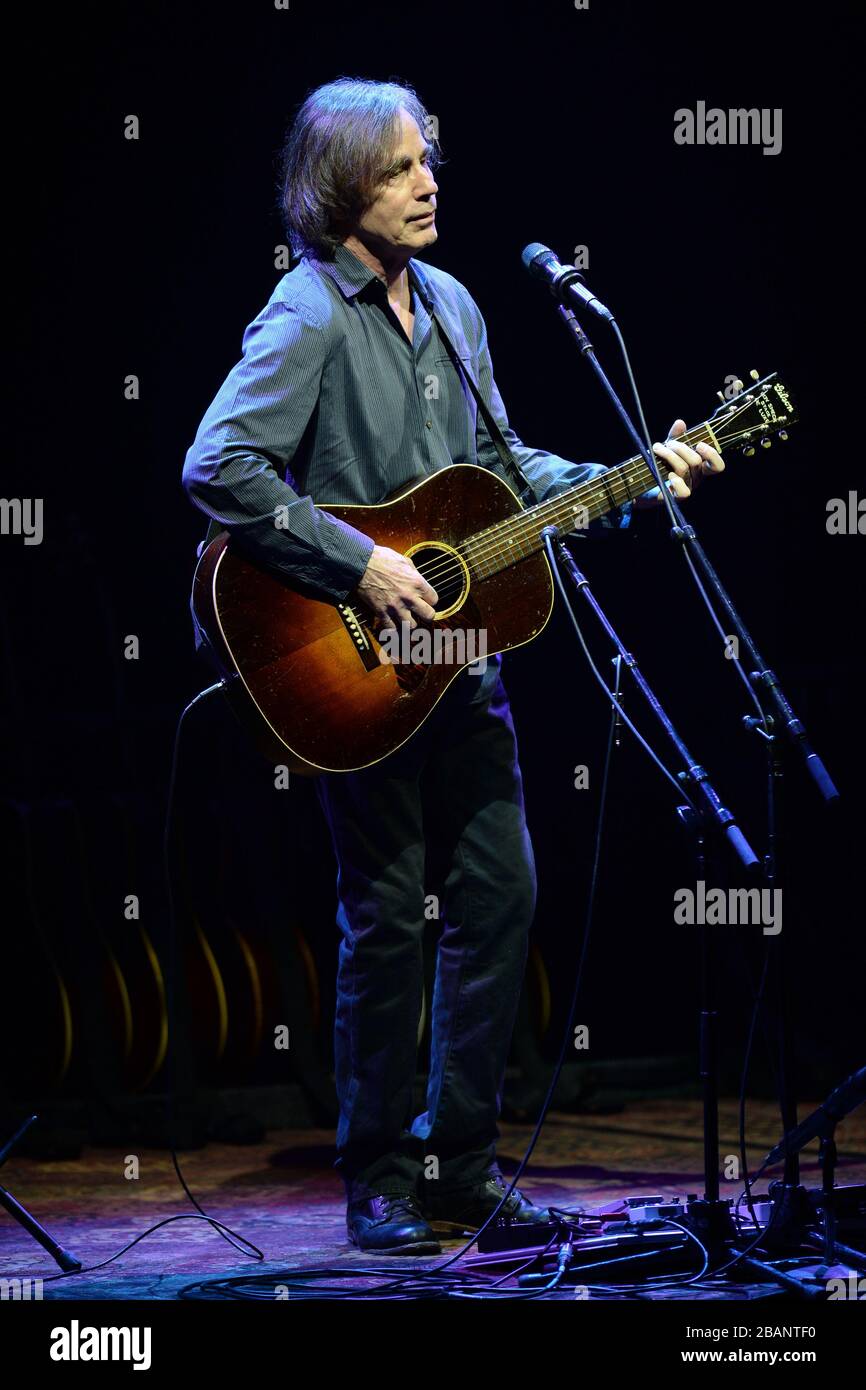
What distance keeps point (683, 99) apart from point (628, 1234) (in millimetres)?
3703

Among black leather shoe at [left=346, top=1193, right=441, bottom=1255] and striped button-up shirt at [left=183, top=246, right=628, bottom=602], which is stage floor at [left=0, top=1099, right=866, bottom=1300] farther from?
striped button-up shirt at [left=183, top=246, right=628, bottom=602]

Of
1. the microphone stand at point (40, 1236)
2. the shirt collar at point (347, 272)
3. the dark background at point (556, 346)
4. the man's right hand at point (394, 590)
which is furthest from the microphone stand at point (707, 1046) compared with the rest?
the dark background at point (556, 346)

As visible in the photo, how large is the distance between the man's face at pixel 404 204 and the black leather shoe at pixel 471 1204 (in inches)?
76.6

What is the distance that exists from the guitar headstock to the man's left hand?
74 mm

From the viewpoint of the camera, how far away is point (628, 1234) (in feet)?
9.68

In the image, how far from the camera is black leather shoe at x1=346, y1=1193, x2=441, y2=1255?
318 centimetres

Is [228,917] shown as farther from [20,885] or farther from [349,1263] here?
[349,1263]

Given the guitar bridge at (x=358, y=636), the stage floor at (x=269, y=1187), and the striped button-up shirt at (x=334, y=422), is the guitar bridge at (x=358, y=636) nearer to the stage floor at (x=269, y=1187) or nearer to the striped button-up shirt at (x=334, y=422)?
the striped button-up shirt at (x=334, y=422)

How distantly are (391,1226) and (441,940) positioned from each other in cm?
60

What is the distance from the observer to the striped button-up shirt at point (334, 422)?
3123 millimetres

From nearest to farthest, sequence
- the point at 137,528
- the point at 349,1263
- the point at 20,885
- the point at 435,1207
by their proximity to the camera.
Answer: the point at 349,1263 < the point at 435,1207 < the point at 20,885 < the point at 137,528

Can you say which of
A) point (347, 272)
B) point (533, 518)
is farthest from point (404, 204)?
point (533, 518)

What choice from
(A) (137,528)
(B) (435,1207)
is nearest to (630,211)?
(A) (137,528)

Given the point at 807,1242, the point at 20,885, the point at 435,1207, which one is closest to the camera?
the point at 807,1242
